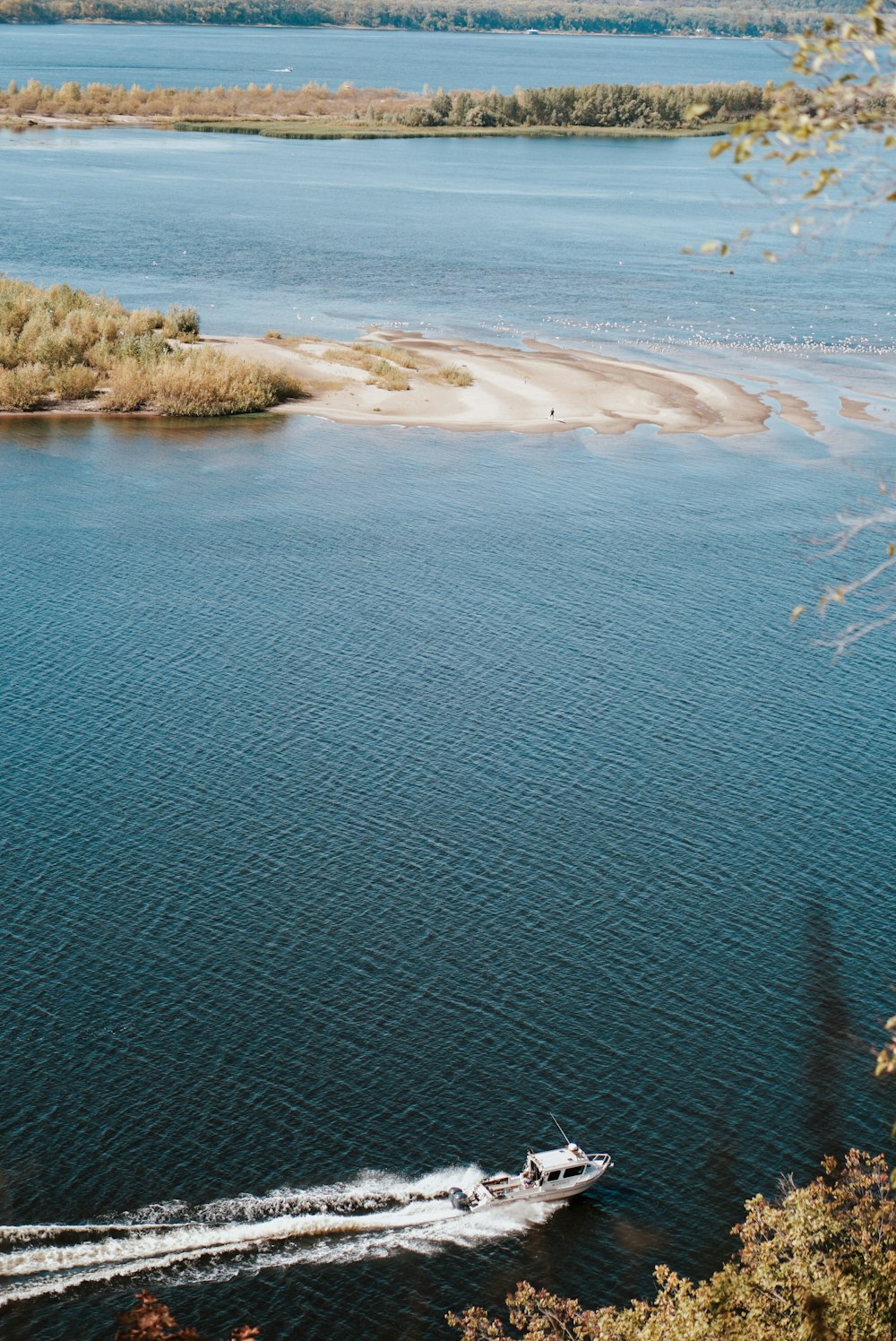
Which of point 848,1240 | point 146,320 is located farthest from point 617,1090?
point 146,320

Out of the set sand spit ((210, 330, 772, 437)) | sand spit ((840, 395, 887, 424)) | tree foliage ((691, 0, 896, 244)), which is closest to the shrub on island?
sand spit ((210, 330, 772, 437))

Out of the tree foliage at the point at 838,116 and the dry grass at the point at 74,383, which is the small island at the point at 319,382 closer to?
the dry grass at the point at 74,383

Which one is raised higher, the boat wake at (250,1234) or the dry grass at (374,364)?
the dry grass at (374,364)

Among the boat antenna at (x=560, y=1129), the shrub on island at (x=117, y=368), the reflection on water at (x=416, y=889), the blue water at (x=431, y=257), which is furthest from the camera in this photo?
the blue water at (x=431, y=257)

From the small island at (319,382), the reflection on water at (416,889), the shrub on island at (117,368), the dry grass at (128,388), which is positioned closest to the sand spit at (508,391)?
the small island at (319,382)

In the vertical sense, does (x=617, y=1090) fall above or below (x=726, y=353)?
below

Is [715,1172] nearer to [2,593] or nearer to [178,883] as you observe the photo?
[178,883]

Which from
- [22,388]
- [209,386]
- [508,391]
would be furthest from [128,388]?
[508,391]
